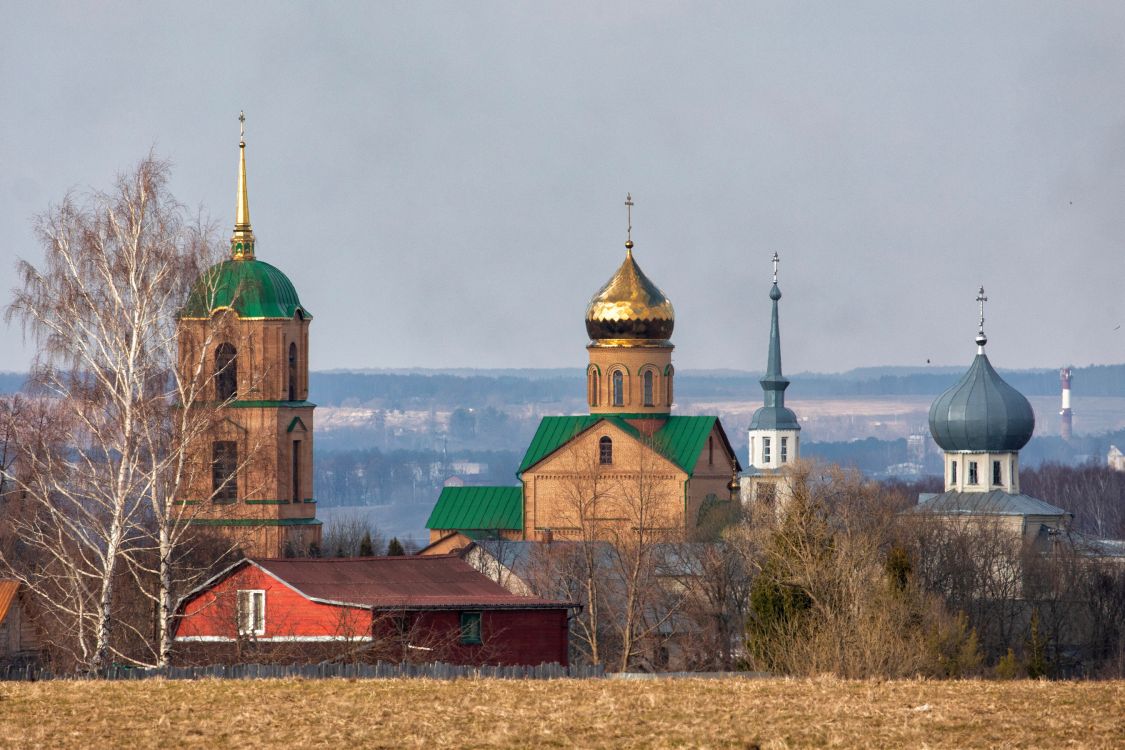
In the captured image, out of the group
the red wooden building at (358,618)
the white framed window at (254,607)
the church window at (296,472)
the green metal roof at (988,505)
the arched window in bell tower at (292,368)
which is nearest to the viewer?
the red wooden building at (358,618)

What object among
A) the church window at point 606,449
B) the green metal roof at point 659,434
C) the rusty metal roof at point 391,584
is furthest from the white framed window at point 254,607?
the church window at point 606,449

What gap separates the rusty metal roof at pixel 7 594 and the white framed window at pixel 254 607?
388cm

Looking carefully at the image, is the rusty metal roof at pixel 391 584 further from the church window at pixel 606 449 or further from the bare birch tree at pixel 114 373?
the church window at pixel 606 449

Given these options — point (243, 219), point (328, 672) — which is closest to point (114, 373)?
point (328, 672)

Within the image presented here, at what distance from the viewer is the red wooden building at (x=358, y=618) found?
3456 centimetres

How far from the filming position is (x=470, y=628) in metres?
37.2

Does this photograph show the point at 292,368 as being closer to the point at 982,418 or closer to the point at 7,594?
the point at 982,418

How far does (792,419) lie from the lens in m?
79.7

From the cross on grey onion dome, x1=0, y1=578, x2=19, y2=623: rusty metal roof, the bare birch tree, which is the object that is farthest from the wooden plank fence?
the cross on grey onion dome

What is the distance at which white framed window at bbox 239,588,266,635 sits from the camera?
36469mm

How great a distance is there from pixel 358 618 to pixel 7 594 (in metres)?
6.41

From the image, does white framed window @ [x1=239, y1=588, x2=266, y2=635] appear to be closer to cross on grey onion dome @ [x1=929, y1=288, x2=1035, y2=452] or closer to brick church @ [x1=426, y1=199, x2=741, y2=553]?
brick church @ [x1=426, y1=199, x2=741, y2=553]

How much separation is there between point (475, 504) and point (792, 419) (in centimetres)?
1597

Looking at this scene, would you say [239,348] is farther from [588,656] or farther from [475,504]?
[475,504]
